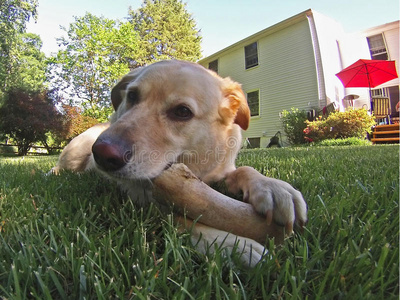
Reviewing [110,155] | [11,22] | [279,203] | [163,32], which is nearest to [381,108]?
[279,203]

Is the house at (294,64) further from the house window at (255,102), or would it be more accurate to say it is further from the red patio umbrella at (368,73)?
the red patio umbrella at (368,73)

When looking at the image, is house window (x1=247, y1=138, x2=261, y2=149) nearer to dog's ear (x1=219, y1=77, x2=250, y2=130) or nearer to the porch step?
the porch step

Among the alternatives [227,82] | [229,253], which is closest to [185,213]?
[229,253]

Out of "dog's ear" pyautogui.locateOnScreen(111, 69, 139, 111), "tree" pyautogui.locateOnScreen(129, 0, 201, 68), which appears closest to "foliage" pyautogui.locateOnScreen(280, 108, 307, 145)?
"dog's ear" pyautogui.locateOnScreen(111, 69, 139, 111)

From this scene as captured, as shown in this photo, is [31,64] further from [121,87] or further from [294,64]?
[121,87]

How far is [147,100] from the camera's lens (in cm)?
190

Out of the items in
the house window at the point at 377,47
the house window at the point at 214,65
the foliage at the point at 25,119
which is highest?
the house window at the point at 214,65

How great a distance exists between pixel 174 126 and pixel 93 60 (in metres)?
22.2

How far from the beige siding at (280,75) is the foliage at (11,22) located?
13665mm

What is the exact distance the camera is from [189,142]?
72.6 inches

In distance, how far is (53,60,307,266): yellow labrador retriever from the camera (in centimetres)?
110

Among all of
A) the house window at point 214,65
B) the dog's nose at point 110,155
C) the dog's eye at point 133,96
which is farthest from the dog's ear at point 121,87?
the house window at point 214,65

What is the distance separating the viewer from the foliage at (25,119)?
Answer: 15.2 metres

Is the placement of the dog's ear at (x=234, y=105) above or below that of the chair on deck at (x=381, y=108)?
below
